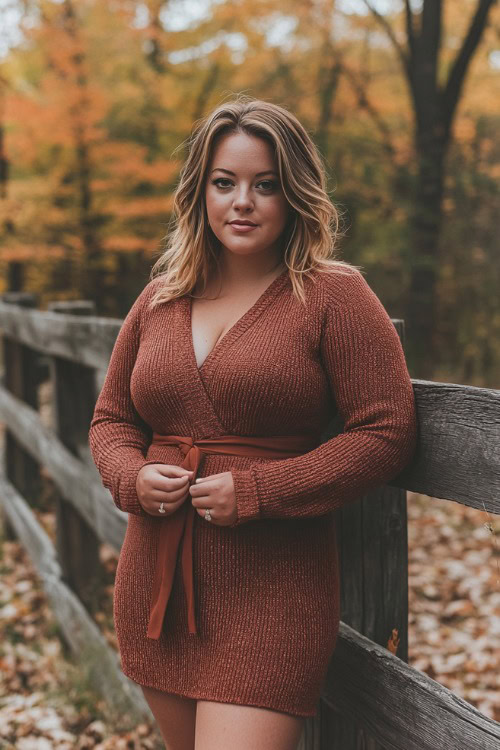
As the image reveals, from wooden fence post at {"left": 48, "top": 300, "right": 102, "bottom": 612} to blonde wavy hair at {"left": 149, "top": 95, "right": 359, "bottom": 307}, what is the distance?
2356mm

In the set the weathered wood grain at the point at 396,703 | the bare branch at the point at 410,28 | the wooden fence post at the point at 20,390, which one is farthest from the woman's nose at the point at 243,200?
the bare branch at the point at 410,28

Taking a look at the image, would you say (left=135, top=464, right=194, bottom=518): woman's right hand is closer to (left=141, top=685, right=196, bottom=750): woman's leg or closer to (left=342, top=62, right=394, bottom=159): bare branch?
(left=141, top=685, right=196, bottom=750): woman's leg

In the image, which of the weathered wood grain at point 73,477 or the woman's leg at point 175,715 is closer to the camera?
the woman's leg at point 175,715

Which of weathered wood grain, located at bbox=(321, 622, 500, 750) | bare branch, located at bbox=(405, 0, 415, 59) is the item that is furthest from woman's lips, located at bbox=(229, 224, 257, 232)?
bare branch, located at bbox=(405, 0, 415, 59)

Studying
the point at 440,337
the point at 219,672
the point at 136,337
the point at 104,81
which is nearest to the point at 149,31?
the point at 104,81

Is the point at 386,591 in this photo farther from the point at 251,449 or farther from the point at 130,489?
the point at 130,489

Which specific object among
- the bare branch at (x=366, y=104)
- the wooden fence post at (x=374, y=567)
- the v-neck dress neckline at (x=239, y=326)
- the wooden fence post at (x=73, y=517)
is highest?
the bare branch at (x=366, y=104)

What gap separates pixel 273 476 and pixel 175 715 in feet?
2.26

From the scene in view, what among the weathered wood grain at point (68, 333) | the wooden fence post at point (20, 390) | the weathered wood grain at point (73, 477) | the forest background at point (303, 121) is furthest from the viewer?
the forest background at point (303, 121)

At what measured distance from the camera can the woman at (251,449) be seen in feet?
5.80

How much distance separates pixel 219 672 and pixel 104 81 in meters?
11.0

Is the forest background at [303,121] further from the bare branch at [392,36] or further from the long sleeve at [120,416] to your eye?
the long sleeve at [120,416]

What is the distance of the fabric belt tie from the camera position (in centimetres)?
186

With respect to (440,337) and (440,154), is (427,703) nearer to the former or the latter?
(440,154)
